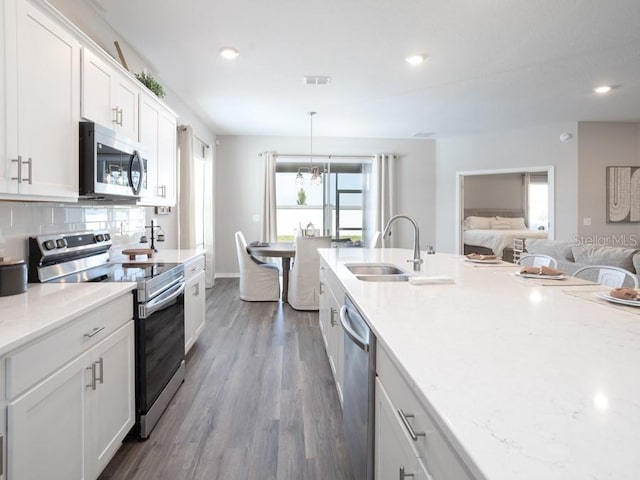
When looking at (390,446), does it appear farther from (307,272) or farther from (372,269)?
(307,272)

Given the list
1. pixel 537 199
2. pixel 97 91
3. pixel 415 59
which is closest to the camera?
pixel 97 91

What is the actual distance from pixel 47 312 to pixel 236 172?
19.7ft

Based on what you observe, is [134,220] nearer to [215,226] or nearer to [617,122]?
[215,226]

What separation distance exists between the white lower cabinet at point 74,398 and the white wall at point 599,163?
6716 mm

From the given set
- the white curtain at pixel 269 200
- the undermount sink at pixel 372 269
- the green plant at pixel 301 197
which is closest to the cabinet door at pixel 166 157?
the undermount sink at pixel 372 269

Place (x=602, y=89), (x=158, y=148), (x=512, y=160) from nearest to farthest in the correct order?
1. (x=158, y=148)
2. (x=602, y=89)
3. (x=512, y=160)

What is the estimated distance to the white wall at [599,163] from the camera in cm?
611

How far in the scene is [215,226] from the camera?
23.5ft

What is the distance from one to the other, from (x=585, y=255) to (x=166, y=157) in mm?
4164

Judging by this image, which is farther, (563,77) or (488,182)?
(488,182)

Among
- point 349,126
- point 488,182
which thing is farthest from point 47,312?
point 488,182

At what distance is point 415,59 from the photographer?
3660 mm

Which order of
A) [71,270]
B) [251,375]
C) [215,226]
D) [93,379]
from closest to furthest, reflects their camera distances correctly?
1. [93,379]
2. [71,270]
3. [251,375]
4. [215,226]

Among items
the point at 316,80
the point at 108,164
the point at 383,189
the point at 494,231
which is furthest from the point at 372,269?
the point at 494,231
